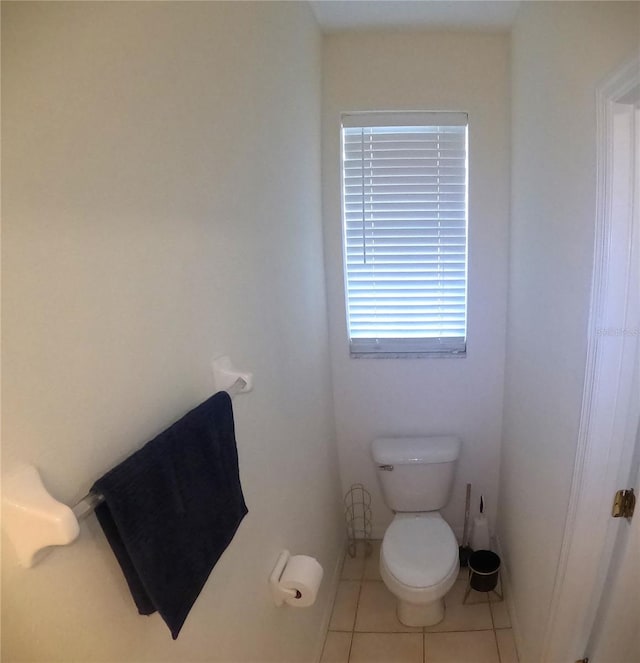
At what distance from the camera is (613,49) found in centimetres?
88

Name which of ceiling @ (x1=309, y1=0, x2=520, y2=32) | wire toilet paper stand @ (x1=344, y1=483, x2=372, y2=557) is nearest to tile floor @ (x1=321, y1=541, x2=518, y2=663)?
wire toilet paper stand @ (x1=344, y1=483, x2=372, y2=557)

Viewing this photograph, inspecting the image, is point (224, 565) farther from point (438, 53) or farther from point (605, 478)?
point (438, 53)

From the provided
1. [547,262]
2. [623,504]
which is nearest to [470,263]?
[547,262]

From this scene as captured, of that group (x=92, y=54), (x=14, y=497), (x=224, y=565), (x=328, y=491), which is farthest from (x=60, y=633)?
(x=328, y=491)

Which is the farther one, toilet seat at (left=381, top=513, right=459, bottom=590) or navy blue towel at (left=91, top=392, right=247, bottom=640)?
toilet seat at (left=381, top=513, right=459, bottom=590)

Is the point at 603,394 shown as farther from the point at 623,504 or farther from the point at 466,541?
the point at 466,541

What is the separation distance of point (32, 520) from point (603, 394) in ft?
4.01

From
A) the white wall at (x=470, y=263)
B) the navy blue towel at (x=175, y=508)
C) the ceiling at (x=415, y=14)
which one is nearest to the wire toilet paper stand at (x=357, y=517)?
the white wall at (x=470, y=263)

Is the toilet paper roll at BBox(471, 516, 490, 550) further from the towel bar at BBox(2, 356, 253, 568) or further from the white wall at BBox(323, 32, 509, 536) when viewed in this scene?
the towel bar at BBox(2, 356, 253, 568)

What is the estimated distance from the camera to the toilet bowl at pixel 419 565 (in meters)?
1.59

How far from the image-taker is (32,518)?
469mm

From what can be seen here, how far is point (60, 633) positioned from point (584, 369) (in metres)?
1.25

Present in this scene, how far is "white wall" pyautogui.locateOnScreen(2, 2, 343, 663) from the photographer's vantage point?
51 centimetres

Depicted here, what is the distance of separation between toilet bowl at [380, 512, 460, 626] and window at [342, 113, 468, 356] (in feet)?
2.77
